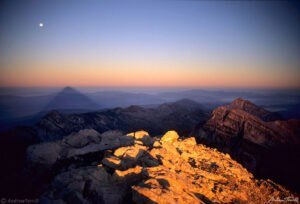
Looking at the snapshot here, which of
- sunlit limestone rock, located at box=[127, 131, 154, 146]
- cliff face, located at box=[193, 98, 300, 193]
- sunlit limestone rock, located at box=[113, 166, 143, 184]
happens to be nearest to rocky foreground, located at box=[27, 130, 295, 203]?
sunlit limestone rock, located at box=[113, 166, 143, 184]

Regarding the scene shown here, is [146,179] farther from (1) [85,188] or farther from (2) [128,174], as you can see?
(1) [85,188]

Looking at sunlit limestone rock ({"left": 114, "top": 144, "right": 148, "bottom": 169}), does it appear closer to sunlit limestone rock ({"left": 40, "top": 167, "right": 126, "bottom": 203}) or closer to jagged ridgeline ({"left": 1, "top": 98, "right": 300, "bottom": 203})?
jagged ridgeline ({"left": 1, "top": 98, "right": 300, "bottom": 203})

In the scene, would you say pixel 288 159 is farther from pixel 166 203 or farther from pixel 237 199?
pixel 166 203

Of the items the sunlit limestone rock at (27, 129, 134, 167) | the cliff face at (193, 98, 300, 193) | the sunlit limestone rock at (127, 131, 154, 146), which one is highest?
the sunlit limestone rock at (27, 129, 134, 167)

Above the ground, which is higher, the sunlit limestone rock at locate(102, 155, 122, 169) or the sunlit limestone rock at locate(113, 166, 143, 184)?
the sunlit limestone rock at locate(102, 155, 122, 169)

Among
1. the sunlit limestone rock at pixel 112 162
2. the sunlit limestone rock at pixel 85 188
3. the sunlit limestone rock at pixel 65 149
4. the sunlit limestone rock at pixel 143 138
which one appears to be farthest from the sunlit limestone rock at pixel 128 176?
the sunlit limestone rock at pixel 143 138
